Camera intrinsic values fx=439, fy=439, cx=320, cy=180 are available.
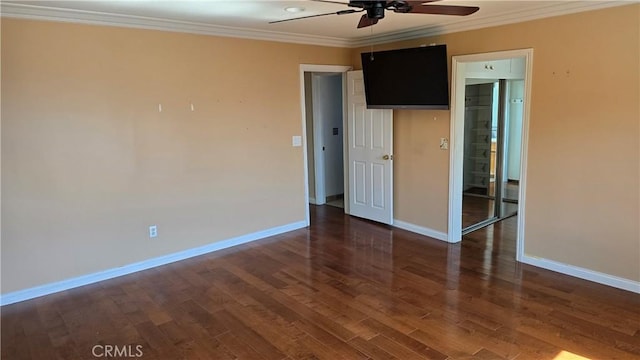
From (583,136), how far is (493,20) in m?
1.35

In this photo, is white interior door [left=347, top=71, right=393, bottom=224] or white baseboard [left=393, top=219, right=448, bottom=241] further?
white interior door [left=347, top=71, right=393, bottom=224]

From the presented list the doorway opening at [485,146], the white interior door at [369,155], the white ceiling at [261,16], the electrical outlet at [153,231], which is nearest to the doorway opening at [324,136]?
the white interior door at [369,155]

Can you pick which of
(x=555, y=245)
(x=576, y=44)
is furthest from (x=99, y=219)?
(x=576, y=44)

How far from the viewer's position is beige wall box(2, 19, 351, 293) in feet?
11.8

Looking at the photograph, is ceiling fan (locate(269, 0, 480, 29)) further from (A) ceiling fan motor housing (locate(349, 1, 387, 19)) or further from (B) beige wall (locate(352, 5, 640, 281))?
(B) beige wall (locate(352, 5, 640, 281))

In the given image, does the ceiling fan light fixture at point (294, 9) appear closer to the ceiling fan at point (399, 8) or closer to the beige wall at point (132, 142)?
the ceiling fan at point (399, 8)

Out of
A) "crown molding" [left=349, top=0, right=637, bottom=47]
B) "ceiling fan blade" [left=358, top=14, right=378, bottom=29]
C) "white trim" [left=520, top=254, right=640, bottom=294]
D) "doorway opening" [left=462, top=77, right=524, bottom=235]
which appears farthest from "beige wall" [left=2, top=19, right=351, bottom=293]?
"doorway opening" [left=462, top=77, right=524, bottom=235]

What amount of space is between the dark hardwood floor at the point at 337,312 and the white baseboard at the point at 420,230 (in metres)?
0.36

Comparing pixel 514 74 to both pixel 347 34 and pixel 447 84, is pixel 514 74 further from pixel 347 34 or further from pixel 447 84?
pixel 347 34

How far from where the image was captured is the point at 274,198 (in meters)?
5.28

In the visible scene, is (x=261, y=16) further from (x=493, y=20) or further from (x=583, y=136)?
(x=583, y=136)

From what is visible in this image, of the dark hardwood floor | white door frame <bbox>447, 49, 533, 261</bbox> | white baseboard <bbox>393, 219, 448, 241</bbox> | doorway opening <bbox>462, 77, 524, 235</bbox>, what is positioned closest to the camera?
the dark hardwood floor

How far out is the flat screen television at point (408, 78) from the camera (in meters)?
4.45

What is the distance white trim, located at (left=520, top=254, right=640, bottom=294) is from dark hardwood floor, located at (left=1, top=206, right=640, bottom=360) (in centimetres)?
8
